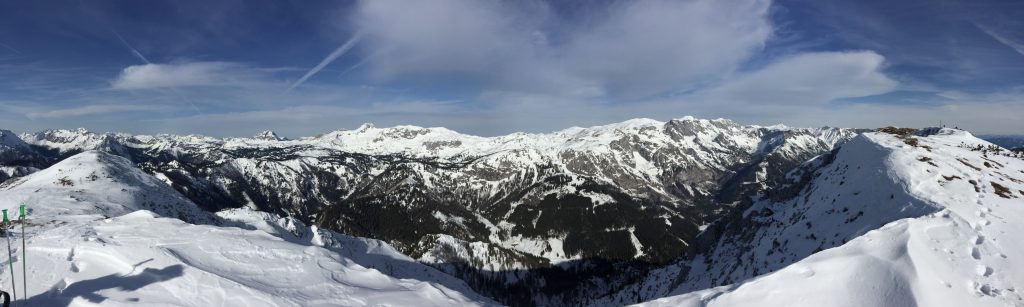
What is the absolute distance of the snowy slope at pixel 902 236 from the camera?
1575cm

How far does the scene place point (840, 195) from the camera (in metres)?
45.2

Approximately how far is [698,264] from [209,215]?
3820 inches

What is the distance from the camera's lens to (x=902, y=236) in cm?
1888

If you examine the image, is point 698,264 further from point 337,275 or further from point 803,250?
point 337,275

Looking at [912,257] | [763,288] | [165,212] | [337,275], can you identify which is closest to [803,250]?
[912,257]

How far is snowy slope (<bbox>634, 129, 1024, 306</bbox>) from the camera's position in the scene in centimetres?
1575

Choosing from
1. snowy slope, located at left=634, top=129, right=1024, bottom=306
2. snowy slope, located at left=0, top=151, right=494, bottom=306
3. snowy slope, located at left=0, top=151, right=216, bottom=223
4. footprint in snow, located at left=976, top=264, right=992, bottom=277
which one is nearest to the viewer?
snowy slope, located at left=634, top=129, right=1024, bottom=306

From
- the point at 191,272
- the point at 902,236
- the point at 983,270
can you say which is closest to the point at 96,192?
the point at 191,272

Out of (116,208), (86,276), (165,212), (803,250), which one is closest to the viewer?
(86,276)

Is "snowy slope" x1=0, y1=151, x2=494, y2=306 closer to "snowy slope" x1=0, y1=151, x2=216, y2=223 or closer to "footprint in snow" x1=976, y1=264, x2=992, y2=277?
"footprint in snow" x1=976, y1=264, x2=992, y2=277

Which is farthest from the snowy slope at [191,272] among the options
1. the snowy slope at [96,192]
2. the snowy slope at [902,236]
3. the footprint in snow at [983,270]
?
the snowy slope at [96,192]

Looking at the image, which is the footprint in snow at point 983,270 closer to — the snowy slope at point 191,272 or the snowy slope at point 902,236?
the snowy slope at point 902,236

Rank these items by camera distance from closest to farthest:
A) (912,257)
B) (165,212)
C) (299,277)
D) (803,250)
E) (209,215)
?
1. (912,257)
2. (299,277)
3. (803,250)
4. (165,212)
5. (209,215)

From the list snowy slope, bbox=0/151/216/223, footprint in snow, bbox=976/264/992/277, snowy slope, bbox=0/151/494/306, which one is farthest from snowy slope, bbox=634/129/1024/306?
snowy slope, bbox=0/151/216/223
